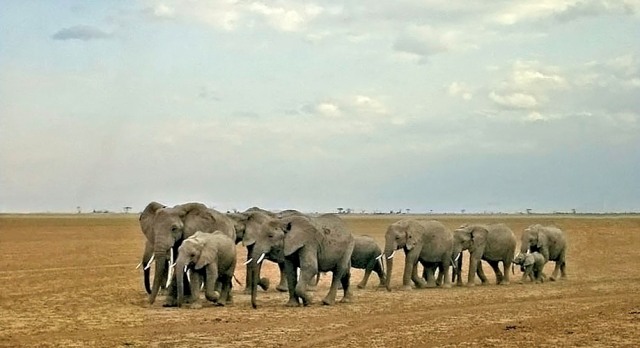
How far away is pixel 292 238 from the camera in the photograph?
21891 millimetres

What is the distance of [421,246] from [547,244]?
664 cm

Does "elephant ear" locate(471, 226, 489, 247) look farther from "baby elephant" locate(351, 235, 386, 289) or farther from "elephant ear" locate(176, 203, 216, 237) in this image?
"elephant ear" locate(176, 203, 216, 237)

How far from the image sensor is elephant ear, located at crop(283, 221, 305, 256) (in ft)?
71.4

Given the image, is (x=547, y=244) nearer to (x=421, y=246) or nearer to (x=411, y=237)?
(x=421, y=246)

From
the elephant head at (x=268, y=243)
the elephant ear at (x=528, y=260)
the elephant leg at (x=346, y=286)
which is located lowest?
the elephant leg at (x=346, y=286)

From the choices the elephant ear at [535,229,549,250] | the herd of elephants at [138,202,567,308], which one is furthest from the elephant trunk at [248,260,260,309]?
the elephant ear at [535,229,549,250]

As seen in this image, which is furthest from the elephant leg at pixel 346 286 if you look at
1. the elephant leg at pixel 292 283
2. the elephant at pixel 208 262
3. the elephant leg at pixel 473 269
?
the elephant leg at pixel 473 269

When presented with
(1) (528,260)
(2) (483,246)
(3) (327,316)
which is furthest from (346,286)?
(1) (528,260)

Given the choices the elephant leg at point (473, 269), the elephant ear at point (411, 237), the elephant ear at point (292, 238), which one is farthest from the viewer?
the elephant leg at point (473, 269)

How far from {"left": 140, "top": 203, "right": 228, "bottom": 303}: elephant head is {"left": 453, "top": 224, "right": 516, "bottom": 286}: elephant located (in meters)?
9.25

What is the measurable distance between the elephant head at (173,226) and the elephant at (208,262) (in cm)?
49

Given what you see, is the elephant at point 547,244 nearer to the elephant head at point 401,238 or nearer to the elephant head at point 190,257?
the elephant head at point 401,238

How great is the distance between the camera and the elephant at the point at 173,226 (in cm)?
2194

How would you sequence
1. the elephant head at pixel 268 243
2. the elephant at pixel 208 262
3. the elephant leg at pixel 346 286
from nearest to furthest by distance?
the elephant at pixel 208 262, the elephant head at pixel 268 243, the elephant leg at pixel 346 286
